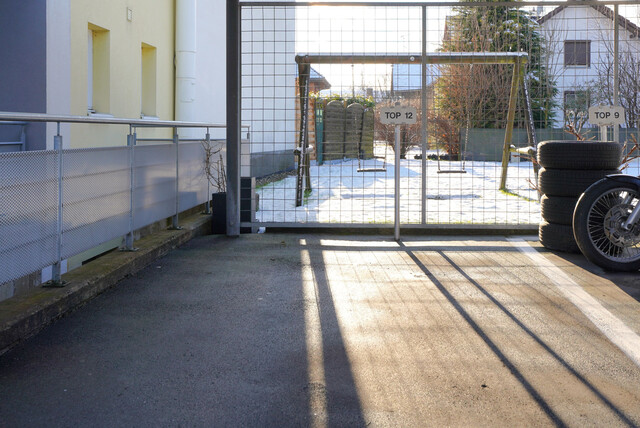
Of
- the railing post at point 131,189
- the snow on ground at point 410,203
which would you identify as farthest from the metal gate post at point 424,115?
the railing post at point 131,189

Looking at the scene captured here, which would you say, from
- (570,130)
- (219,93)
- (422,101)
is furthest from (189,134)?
(570,130)

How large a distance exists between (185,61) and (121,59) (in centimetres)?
255

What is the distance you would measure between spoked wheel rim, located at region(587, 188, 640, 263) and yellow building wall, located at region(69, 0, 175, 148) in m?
5.37

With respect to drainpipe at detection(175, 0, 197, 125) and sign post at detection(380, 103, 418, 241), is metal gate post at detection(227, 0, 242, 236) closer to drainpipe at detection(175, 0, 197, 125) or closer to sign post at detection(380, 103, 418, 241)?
sign post at detection(380, 103, 418, 241)

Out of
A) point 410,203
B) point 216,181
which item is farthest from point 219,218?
point 410,203

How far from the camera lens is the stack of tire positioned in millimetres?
7945

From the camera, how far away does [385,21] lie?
9.46m

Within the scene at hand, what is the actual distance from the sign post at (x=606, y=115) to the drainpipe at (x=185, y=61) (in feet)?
20.9

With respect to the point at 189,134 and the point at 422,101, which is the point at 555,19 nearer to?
the point at 422,101

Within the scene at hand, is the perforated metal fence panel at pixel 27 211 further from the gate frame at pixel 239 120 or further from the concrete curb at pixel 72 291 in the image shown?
the gate frame at pixel 239 120

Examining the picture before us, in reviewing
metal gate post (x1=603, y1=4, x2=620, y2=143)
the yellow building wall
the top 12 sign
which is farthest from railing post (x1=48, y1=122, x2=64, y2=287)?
metal gate post (x1=603, y1=4, x2=620, y2=143)

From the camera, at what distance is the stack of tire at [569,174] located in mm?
7945

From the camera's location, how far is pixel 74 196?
580 cm

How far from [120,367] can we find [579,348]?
8.50 ft
